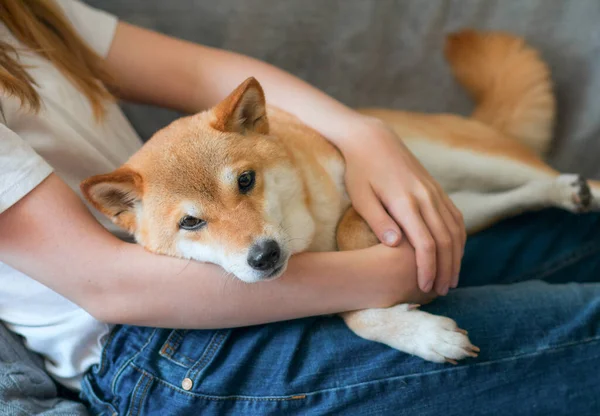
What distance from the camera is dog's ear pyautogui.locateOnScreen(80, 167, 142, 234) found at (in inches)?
31.7

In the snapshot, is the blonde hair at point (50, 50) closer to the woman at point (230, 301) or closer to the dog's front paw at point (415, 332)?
the woman at point (230, 301)

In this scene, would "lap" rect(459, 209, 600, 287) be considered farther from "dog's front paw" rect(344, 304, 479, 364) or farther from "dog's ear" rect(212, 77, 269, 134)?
"dog's ear" rect(212, 77, 269, 134)

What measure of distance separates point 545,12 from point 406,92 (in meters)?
0.42

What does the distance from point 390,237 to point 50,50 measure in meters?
0.74

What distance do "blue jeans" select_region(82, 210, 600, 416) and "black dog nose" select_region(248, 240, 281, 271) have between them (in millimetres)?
150

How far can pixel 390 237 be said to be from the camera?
918 mm

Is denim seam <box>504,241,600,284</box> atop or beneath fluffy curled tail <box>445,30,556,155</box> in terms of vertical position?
beneath

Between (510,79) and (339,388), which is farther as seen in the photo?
(510,79)

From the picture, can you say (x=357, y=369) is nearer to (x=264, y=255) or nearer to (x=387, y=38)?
(x=264, y=255)

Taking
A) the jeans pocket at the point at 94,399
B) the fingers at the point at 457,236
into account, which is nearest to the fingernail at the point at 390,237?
the fingers at the point at 457,236

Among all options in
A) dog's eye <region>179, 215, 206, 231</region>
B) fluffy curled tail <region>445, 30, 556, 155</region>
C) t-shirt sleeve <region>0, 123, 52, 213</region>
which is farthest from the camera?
fluffy curled tail <region>445, 30, 556, 155</region>

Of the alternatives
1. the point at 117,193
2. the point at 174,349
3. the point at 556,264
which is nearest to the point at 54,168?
the point at 117,193

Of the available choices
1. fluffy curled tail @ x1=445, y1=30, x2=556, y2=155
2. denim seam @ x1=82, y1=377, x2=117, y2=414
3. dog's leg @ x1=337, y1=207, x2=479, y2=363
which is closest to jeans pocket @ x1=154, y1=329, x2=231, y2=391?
denim seam @ x1=82, y1=377, x2=117, y2=414

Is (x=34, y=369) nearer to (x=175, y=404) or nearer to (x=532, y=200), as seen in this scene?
(x=175, y=404)
